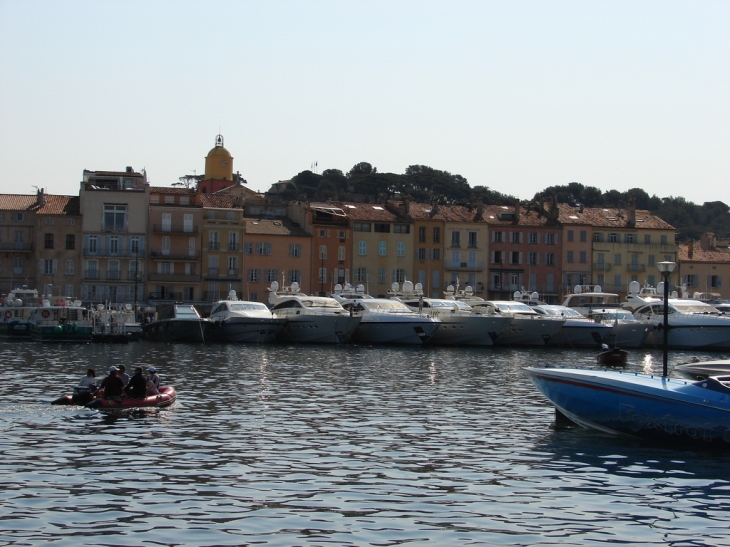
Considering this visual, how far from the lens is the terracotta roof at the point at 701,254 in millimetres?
119938

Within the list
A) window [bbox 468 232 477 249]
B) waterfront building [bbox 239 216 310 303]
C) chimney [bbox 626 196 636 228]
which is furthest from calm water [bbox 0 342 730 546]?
chimney [bbox 626 196 636 228]

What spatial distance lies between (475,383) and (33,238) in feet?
221

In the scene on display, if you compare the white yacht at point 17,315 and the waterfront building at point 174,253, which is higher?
the waterfront building at point 174,253

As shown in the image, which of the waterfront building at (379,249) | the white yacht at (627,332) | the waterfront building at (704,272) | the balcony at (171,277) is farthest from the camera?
the waterfront building at (704,272)

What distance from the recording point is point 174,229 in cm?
10181

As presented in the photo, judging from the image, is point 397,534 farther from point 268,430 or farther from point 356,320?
point 356,320

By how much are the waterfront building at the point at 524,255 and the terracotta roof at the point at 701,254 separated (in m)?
15.0

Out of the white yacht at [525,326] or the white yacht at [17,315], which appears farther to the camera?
the white yacht at [525,326]

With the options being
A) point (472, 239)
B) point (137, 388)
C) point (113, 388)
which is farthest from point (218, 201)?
point (137, 388)

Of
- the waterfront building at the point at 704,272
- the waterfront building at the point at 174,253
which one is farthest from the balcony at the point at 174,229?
the waterfront building at the point at 704,272

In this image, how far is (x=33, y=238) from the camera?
330 ft

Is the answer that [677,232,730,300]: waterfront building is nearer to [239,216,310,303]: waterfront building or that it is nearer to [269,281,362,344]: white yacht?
[239,216,310,303]: waterfront building

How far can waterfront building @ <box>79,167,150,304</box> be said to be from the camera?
9900 centimetres

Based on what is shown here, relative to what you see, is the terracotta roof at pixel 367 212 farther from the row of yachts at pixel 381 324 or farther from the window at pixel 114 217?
the row of yachts at pixel 381 324
